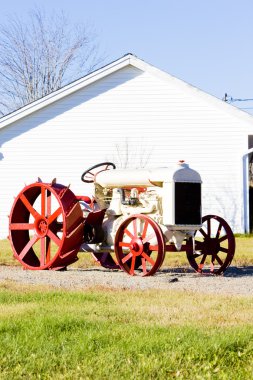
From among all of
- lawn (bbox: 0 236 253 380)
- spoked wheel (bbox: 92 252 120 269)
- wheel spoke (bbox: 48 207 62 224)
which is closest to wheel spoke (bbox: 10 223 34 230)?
wheel spoke (bbox: 48 207 62 224)

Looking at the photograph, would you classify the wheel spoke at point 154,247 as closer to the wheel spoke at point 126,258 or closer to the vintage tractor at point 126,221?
the vintage tractor at point 126,221

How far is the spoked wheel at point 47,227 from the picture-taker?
14.0 m

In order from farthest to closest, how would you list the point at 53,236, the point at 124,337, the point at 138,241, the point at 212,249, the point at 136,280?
the point at 212,249 → the point at 53,236 → the point at 138,241 → the point at 136,280 → the point at 124,337

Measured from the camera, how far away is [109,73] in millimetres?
27359

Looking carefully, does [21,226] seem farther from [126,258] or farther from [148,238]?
[148,238]

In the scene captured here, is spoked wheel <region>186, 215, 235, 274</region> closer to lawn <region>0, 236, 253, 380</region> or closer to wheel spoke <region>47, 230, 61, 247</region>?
wheel spoke <region>47, 230, 61, 247</region>

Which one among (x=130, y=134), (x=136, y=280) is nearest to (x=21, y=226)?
(x=136, y=280)

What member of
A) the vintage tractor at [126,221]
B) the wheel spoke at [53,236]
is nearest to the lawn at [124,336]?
the vintage tractor at [126,221]

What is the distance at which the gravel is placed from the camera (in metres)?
11.7

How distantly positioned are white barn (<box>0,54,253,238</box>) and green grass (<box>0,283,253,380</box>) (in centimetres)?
1683

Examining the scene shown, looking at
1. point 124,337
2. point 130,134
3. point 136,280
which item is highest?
point 130,134

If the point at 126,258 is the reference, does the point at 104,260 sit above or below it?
below

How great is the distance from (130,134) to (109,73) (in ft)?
6.63

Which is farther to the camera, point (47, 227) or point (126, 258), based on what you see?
point (47, 227)
